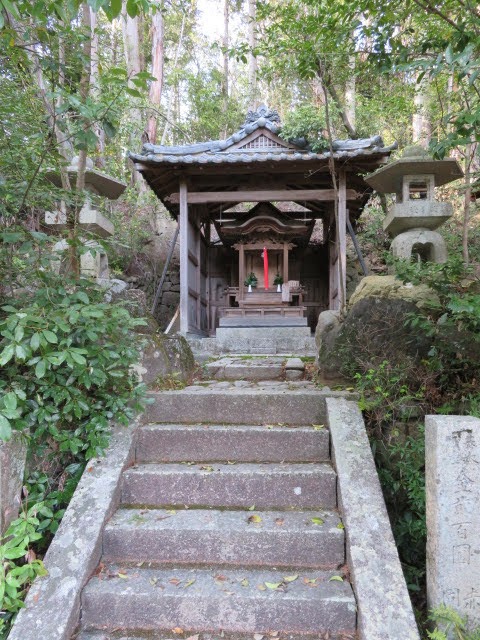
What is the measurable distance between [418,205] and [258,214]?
4.22 meters

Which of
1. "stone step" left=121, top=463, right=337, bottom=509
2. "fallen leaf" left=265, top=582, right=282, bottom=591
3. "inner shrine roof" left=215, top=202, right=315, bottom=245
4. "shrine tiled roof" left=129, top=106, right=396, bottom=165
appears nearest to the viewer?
"fallen leaf" left=265, top=582, right=282, bottom=591

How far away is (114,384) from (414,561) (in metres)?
2.44

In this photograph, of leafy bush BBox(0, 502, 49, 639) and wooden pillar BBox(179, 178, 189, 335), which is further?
wooden pillar BBox(179, 178, 189, 335)

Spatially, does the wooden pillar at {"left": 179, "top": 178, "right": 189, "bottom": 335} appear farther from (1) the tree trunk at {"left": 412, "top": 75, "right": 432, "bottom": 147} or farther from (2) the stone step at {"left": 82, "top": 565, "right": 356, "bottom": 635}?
(1) the tree trunk at {"left": 412, "top": 75, "right": 432, "bottom": 147}

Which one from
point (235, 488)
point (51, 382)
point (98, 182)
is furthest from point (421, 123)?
point (51, 382)

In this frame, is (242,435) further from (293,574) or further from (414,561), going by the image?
(414,561)

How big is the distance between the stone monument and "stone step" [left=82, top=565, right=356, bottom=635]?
0.52m

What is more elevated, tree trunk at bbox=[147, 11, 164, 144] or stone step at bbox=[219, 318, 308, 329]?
tree trunk at bbox=[147, 11, 164, 144]

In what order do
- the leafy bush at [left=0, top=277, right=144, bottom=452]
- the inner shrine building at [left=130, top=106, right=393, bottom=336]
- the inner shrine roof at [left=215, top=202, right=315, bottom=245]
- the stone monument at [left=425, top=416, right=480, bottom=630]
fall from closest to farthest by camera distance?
the stone monument at [left=425, top=416, right=480, bottom=630] < the leafy bush at [left=0, top=277, right=144, bottom=452] < the inner shrine building at [left=130, top=106, right=393, bottom=336] < the inner shrine roof at [left=215, top=202, right=315, bottom=245]

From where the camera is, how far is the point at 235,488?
9.33ft

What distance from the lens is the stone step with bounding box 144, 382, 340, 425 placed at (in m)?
3.42

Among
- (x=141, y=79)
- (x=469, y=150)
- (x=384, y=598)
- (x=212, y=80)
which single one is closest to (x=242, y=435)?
(x=384, y=598)

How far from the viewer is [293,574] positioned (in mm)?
2387

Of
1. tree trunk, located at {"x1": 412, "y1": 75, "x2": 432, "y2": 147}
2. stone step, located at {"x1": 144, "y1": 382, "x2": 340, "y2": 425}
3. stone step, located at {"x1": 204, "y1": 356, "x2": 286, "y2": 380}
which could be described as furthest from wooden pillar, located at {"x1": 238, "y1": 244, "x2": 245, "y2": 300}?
tree trunk, located at {"x1": 412, "y1": 75, "x2": 432, "y2": 147}
